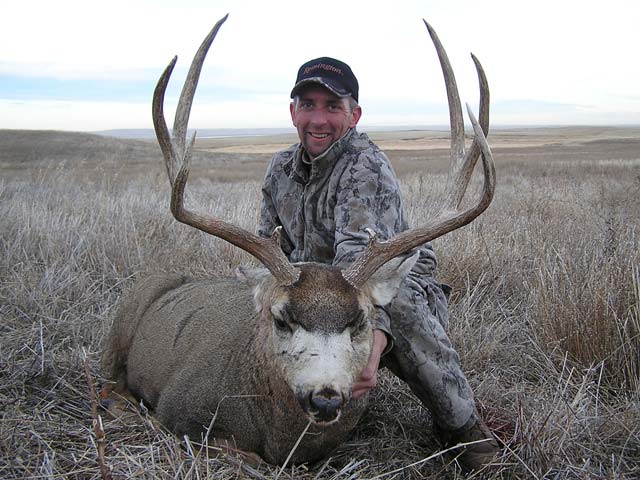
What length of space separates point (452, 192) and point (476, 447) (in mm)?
1429

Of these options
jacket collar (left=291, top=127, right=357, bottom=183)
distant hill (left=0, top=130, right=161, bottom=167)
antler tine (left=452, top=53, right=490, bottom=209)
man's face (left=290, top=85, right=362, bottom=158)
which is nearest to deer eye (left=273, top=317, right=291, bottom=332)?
antler tine (left=452, top=53, right=490, bottom=209)

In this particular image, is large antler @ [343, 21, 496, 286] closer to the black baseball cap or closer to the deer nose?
Answer: the deer nose

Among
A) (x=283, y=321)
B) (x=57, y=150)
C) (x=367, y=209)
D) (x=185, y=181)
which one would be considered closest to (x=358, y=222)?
(x=367, y=209)

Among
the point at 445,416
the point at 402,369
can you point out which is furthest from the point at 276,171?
the point at 445,416

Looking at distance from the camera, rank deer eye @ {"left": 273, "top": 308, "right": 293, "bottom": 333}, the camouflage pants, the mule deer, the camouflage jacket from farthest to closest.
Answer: the camouflage jacket < the camouflage pants < deer eye @ {"left": 273, "top": 308, "right": 293, "bottom": 333} < the mule deer

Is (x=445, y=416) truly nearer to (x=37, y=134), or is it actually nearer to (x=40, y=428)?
(x=40, y=428)

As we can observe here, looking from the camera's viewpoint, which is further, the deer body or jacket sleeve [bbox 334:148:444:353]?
jacket sleeve [bbox 334:148:444:353]

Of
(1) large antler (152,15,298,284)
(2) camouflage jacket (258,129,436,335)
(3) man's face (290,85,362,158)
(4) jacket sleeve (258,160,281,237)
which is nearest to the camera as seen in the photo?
(1) large antler (152,15,298,284)

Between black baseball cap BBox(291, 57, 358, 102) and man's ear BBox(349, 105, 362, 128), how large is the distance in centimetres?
19

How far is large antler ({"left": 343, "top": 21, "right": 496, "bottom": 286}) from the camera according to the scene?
3182mm

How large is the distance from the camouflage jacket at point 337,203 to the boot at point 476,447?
2.66 ft

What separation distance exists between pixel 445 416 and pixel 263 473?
107cm

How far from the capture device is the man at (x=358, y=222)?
364 centimetres

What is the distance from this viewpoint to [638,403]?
12.1 ft
